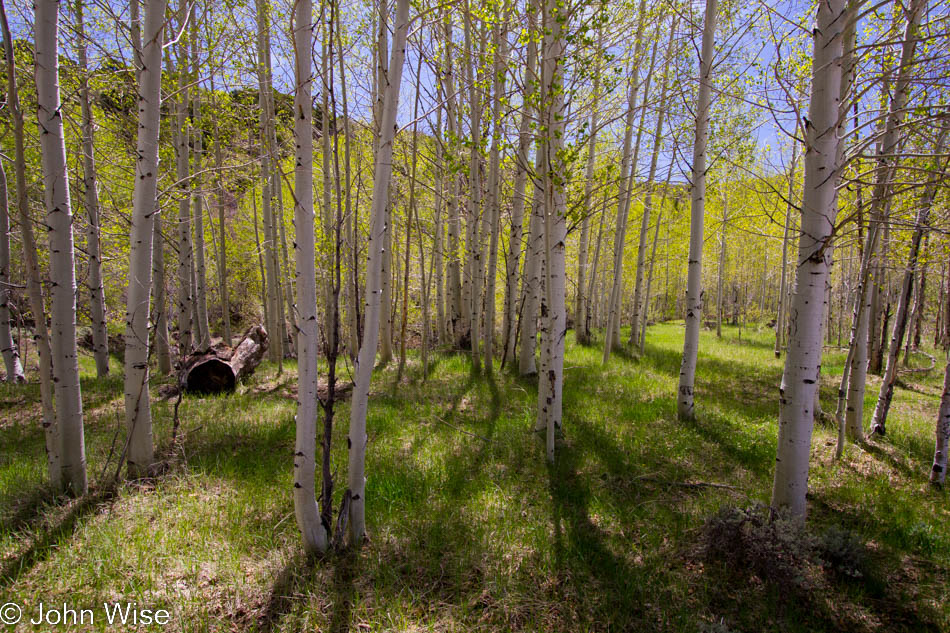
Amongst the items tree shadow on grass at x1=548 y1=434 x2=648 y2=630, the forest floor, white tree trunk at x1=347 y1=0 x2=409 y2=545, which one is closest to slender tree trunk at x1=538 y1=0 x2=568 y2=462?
tree shadow on grass at x1=548 y1=434 x2=648 y2=630

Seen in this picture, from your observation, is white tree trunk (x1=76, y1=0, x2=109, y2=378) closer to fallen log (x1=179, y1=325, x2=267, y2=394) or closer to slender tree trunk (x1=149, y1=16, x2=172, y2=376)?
slender tree trunk (x1=149, y1=16, x2=172, y2=376)

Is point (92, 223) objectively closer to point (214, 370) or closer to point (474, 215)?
point (214, 370)

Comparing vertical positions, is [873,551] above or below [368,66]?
below

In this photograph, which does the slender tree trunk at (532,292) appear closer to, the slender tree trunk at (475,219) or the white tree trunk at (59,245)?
the slender tree trunk at (475,219)

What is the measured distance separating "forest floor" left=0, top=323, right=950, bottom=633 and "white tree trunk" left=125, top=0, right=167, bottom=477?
0.93m

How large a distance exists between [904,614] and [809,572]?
46cm

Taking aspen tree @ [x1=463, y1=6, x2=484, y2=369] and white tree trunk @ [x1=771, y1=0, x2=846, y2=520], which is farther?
aspen tree @ [x1=463, y1=6, x2=484, y2=369]

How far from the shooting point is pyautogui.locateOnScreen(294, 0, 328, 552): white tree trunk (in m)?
2.37

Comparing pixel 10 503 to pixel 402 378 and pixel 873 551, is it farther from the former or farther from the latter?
pixel 873 551

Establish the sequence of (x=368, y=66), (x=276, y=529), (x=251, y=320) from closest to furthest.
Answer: (x=276, y=529)
(x=368, y=66)
(x=251, y=320)

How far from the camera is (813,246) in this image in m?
2.86

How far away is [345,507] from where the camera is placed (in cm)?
284

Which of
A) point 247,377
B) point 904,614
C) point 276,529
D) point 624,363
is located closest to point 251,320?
point 247,377

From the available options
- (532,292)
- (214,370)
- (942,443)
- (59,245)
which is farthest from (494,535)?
(214,370)
